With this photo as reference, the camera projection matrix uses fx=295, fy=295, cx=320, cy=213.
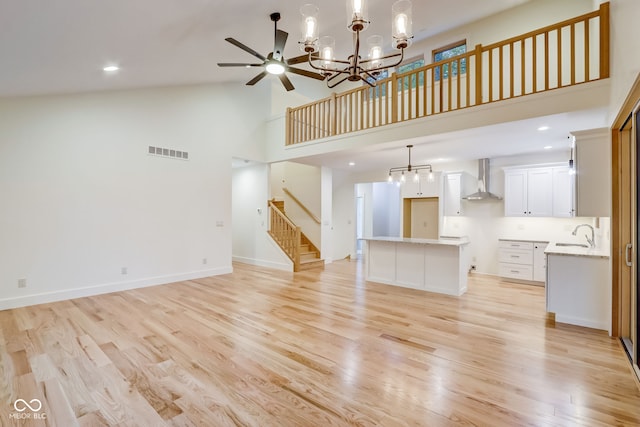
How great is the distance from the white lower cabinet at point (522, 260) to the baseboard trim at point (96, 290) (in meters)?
5.99

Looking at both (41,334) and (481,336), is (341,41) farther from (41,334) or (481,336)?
(41,334)

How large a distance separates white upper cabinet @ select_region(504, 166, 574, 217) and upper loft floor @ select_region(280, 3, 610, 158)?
1.58 m

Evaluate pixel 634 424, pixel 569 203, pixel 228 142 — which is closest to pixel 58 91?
pixel 228 142

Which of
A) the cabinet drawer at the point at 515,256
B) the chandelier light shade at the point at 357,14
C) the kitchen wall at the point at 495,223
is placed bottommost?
the cabinet drawer at the point at 515,256

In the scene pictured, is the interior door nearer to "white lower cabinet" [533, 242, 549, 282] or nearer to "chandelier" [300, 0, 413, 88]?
"chandelier" [300, 0, 413, 88]

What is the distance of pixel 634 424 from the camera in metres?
1.89

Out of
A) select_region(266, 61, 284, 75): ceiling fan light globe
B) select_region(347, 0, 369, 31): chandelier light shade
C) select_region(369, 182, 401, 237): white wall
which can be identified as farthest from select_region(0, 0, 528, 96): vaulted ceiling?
select_region(369, 182, 401, 237): white wall

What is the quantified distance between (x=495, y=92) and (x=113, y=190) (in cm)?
751

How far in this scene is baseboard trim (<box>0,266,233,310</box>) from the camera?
4215mm

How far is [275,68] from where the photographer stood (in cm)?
369

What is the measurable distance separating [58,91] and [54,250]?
7.79 ft

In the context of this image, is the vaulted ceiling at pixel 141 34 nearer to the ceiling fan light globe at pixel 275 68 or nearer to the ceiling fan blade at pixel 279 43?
the ceiling fan blade at pixel 279 43

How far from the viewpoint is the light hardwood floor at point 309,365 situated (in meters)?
2.00

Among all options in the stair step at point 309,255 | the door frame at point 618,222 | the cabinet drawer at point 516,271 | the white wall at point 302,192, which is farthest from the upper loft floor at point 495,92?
the cabinet drawer at point 516,271
